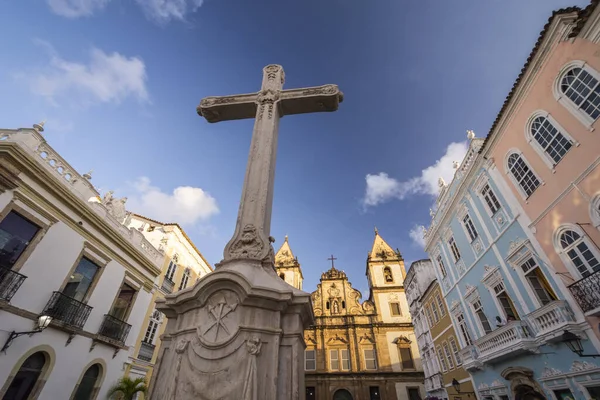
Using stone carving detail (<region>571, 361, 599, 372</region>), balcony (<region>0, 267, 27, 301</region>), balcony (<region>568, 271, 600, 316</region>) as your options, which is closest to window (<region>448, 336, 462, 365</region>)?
stone carving detail (<region>571, 361, 599, 372</region>)

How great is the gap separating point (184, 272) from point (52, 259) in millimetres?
9943

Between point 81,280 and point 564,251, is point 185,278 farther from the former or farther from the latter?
point 564,251

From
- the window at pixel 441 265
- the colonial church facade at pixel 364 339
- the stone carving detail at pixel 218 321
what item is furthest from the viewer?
the colonial church facade at pixel 364 339

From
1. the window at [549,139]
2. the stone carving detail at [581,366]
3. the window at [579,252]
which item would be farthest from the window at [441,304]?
the window at [549,139]

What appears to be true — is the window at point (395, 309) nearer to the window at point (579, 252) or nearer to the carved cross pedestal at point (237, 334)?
the window at point (579, 252)

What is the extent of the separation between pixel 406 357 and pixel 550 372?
74.1ft

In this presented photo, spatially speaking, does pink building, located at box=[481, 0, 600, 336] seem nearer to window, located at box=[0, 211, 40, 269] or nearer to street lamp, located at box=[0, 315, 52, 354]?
street lamp, located at box=[0, 315, 52, 354]

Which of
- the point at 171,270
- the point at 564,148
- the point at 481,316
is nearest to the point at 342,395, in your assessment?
the point at 481,316

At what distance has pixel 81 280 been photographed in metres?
11.9

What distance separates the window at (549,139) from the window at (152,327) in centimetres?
1922

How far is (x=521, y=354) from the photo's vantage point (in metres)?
10.5

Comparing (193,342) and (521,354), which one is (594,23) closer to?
(521,354)

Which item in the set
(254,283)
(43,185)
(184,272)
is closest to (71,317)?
(43,185)

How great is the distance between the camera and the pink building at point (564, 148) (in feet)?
26.2
